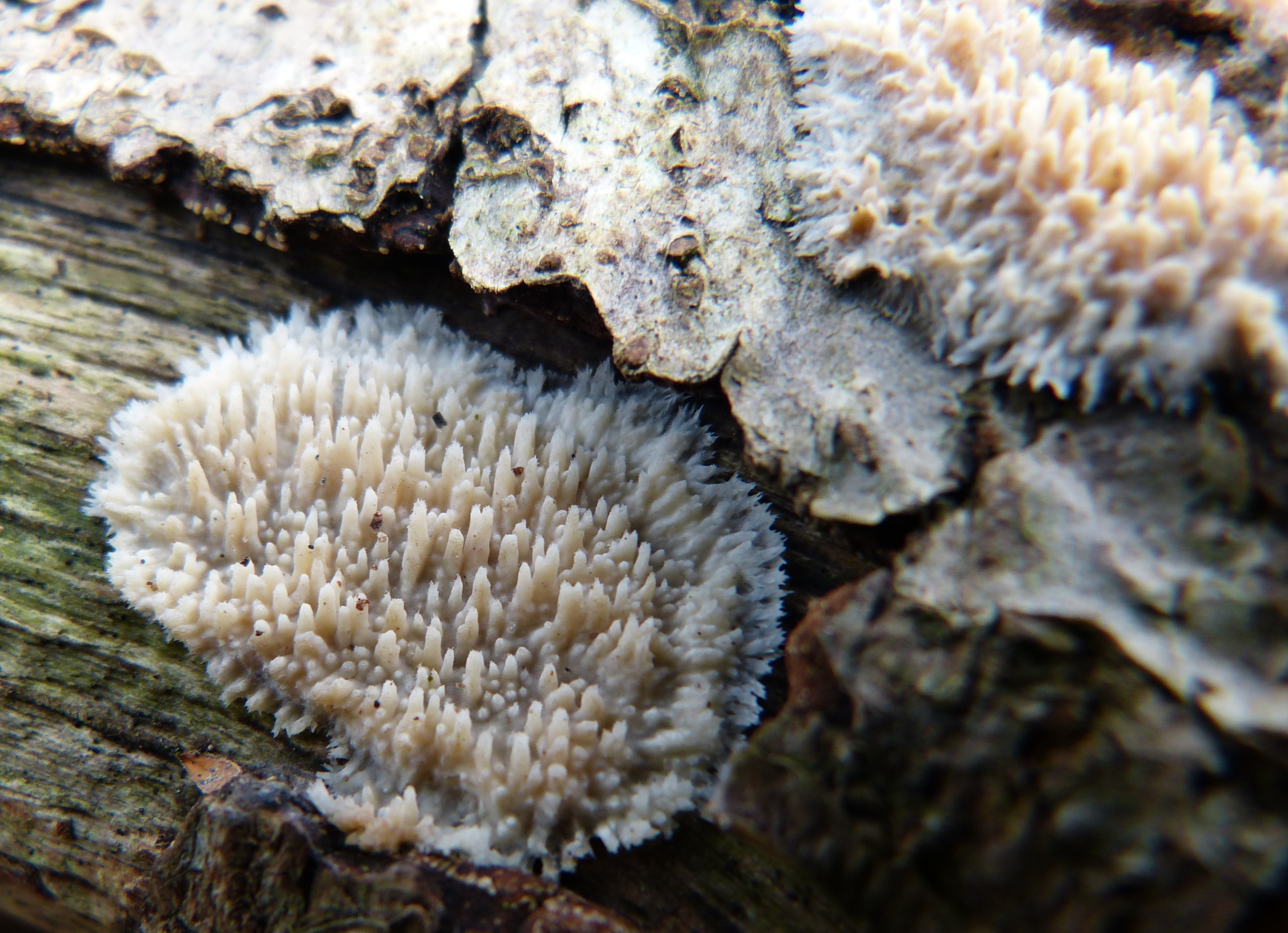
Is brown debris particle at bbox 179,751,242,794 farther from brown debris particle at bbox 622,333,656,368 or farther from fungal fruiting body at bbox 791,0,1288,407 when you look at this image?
fungal fruiting body at bbox 791,0,1288,407

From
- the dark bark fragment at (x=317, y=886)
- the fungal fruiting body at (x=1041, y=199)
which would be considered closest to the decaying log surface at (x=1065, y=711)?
the fungal fruiting body at (x=1041, y=199)

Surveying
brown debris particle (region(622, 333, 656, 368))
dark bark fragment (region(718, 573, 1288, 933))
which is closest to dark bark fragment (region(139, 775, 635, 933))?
dark bark fragment (region(718, 573, 1288, 933))

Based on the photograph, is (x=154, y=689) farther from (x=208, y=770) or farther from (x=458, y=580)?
(x=458, y=580)

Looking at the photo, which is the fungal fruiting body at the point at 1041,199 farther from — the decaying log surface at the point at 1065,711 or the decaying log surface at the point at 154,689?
the decaying log surface at the point at 154,689

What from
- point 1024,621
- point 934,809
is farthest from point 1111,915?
point 1024,621

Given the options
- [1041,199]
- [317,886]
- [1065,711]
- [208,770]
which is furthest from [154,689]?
[1041,199]
